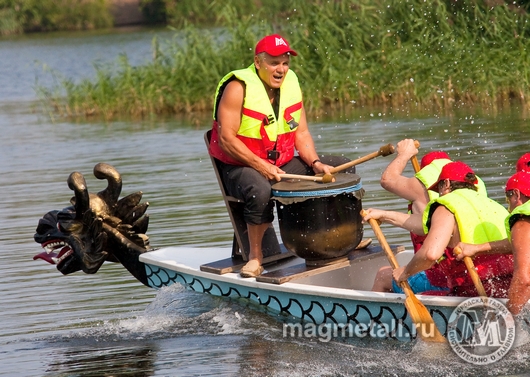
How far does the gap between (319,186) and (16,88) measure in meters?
20.7

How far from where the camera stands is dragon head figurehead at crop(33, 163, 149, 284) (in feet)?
26.1

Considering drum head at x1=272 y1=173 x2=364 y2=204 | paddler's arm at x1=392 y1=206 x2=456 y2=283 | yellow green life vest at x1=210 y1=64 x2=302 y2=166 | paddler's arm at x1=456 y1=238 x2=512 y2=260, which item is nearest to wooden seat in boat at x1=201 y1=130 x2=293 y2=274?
yellow green life vest at x1=210 y1=64 x2=302 y2=166

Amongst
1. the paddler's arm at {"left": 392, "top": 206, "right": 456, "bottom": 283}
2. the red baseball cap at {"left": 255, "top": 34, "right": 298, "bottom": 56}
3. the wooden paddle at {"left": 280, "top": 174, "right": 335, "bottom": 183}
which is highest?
the red baseball cap at {"left": 255, "top": 34, "right": 298, "bottom": 56}

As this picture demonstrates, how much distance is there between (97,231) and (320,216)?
2.03m

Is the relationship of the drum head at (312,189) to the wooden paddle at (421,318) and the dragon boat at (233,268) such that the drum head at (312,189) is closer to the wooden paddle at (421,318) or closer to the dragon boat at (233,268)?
the dragon boat at (233,268)

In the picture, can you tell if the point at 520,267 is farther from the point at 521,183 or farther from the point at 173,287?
the point at 173,287

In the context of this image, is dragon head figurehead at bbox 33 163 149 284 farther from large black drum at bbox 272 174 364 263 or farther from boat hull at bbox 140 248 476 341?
large black drum at bbox 272 174 364 263

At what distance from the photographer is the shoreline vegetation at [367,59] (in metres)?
15.7

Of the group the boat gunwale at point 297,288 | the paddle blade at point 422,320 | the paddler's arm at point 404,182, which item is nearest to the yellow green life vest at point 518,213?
the boat gunwale at point 297,288

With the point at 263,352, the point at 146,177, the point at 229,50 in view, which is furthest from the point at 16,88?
Answer: the point at 263,352

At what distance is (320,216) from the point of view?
680cm

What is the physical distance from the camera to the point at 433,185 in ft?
19.5

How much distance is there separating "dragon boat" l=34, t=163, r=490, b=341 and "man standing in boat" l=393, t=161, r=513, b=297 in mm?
210

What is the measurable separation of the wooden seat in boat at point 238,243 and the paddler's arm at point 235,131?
28 cm
